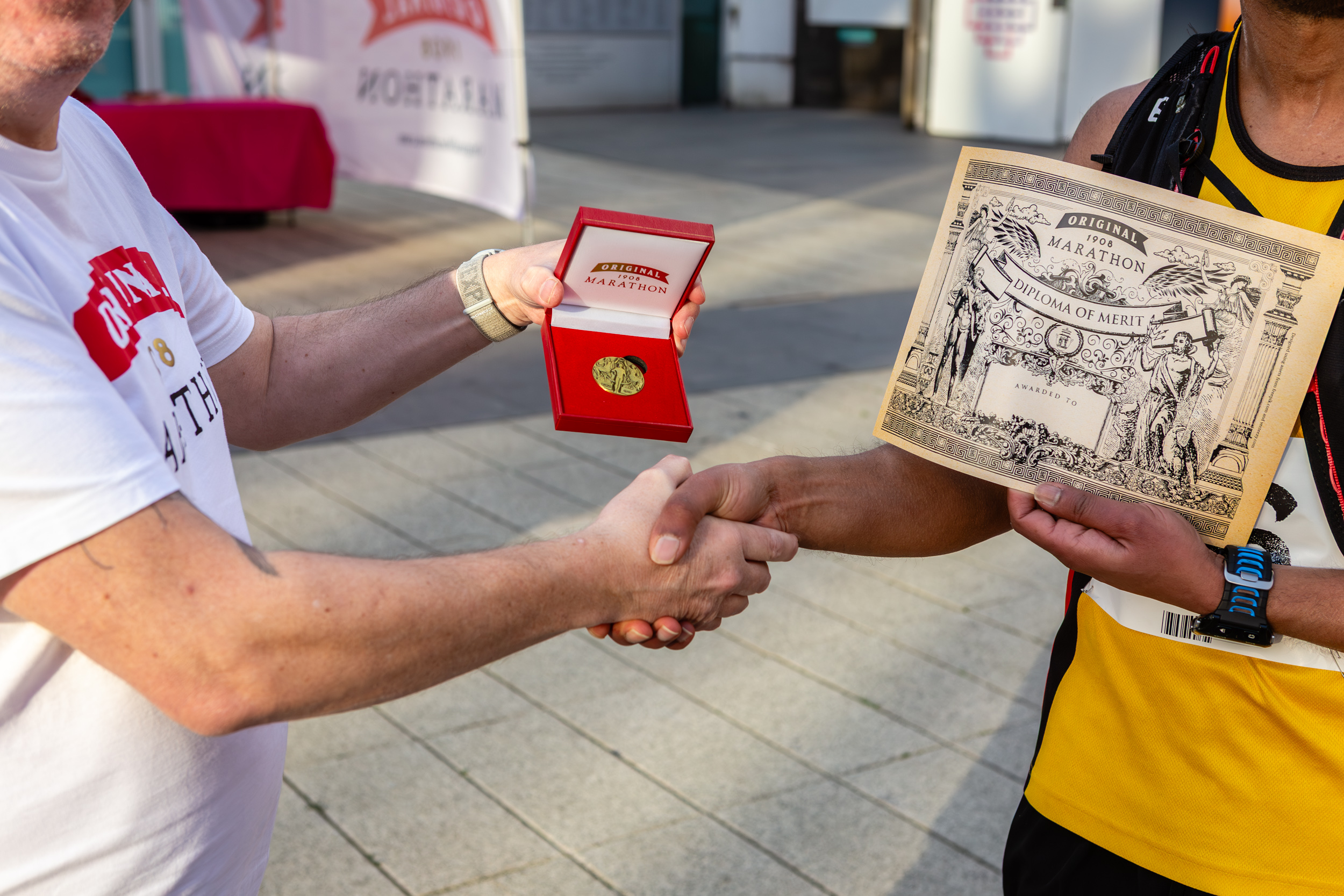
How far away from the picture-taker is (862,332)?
719cm

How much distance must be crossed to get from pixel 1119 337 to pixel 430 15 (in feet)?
25.3

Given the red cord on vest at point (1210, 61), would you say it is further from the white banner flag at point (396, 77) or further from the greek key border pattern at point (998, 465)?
the white banner flag at point (396, 77)

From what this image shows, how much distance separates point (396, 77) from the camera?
8.92 m

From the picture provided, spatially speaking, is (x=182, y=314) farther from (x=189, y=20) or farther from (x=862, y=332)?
(x=189, y=20)

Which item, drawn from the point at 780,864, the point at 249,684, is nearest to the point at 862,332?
the point at 780,864

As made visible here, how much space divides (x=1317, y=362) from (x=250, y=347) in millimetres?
1388

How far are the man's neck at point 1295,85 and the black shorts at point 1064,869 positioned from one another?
86cm

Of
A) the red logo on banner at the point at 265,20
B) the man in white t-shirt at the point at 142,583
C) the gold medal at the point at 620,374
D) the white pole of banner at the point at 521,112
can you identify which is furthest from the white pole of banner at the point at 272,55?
the gold medal at the point at 620,374

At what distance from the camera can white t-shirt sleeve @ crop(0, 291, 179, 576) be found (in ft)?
3.42

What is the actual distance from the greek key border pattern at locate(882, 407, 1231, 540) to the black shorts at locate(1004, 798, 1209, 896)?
0.44 m

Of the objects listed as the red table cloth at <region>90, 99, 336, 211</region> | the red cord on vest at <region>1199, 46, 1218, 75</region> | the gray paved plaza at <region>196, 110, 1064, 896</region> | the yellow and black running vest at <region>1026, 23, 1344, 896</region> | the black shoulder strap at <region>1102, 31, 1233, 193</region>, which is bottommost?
the gray paved plaza at <region>196, 110, 1064, 896</region>

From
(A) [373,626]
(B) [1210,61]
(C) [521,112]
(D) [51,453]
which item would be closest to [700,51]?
(C) [521,112]

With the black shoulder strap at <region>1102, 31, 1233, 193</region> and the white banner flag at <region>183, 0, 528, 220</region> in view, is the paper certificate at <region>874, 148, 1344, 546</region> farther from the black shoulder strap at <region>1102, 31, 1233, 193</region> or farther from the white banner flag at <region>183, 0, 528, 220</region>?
the white banner flag at <region>183, 0, 528, 220</region>

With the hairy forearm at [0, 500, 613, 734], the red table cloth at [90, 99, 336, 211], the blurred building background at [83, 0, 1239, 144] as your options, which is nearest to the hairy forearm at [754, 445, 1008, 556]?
the hairy forearm at [0, 500, 613, 734]
